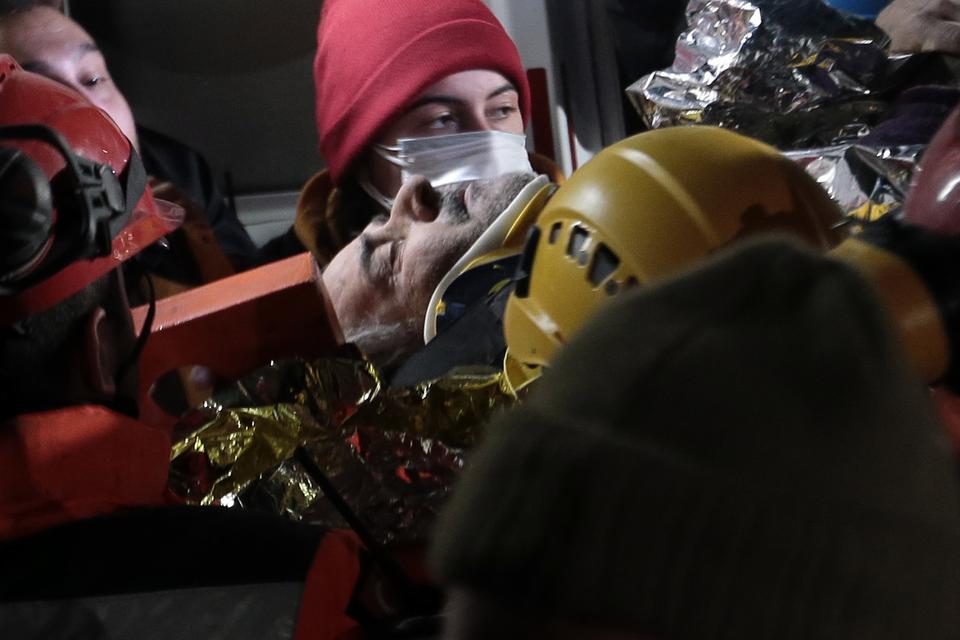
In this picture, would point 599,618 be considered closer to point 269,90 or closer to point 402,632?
point 402,632

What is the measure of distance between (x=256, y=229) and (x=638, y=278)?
1711 millimetres

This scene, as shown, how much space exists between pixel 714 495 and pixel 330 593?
1.77ft

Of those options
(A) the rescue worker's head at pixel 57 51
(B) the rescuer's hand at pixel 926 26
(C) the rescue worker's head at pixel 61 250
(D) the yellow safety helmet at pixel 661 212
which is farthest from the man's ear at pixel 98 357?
(B) the rescuer's hand at pixel 926 26

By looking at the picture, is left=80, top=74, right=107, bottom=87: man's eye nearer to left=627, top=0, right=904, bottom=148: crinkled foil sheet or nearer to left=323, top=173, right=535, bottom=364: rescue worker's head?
left=323, top=173, right=535, bottom=364: rescue worker's head

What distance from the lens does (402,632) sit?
88cm

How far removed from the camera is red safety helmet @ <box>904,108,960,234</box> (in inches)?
32.8

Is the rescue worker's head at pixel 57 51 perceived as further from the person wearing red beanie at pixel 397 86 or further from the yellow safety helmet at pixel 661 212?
the yellow safety helmet at pixel 661 212

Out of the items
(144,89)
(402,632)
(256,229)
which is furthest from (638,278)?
(144,89)

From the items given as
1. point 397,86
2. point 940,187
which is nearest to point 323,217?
point 397,86

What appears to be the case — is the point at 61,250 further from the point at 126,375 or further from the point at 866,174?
the point at 866,174

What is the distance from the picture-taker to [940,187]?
86 centimetres

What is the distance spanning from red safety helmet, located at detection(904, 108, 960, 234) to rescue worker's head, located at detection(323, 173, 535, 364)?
2.41 feet

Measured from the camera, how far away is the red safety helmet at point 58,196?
0.87 m

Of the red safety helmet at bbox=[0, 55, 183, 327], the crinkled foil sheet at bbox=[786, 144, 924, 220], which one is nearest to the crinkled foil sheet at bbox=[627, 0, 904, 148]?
the crinkled foil sheet at bbox=[786, 144, 924, 220]
